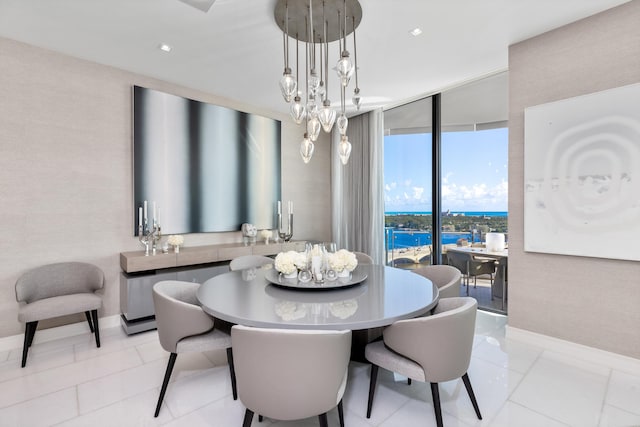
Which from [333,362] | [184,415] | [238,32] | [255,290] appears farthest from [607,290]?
[238,32]

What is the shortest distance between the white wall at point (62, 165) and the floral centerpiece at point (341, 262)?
2.48 metres

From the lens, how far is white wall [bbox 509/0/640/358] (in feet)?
7.38

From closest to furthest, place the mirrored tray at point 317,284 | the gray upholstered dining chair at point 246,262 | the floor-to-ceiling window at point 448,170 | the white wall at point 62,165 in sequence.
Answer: the mirrored tray at point 317,284
the white wall at point 62,165
the gray upholstered dining chair at point 246,262
the floor-to-ceiling window at point 448,170

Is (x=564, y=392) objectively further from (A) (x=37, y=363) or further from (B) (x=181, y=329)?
(A) (x=37, y=363)

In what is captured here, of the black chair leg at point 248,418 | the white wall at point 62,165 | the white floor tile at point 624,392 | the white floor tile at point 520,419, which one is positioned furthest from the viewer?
the white wall at point 62,165

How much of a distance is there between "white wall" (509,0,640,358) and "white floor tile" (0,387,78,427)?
3.60 meters

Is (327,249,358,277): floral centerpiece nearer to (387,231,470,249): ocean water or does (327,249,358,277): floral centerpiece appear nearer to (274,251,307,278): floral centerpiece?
(274,251,307,278): floral centerpiece

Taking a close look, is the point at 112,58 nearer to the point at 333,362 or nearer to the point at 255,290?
the point at 255,290

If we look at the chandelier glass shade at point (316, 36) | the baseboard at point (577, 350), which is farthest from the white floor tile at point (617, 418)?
the chandelier glass shade at point (316, 36)

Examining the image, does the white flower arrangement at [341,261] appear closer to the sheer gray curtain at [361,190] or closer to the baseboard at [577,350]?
the baseboard at [577,350]

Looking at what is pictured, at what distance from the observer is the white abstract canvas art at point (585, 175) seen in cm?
222

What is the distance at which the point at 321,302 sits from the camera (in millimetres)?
1751

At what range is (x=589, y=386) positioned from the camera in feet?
6.81

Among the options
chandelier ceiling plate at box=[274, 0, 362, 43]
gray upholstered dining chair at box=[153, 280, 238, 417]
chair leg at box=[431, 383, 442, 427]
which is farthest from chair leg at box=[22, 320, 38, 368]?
chandelier ceiling plate at box=[274, 0, 362, 43]
